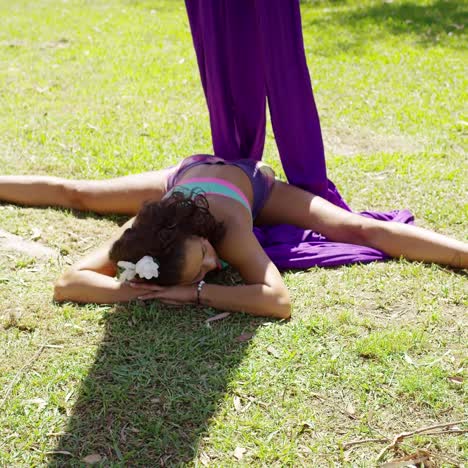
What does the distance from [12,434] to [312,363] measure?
A: 1.20m

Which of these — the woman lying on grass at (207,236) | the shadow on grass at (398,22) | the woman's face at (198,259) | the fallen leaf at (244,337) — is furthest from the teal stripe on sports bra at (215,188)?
the shadow on grass at (398,22)

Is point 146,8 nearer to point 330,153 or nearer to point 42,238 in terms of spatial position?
point 330,153

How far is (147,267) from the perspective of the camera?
312cm

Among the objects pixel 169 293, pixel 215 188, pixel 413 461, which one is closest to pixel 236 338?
pixel 169 293

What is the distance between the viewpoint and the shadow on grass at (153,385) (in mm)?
2613

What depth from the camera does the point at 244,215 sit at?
3.55 m

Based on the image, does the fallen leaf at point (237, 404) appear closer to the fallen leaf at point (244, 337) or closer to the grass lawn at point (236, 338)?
the grass lawn at point (236, 338)

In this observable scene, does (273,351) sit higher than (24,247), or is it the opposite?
(24,247)

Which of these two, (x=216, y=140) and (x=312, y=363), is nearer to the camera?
(x=312, y=363)

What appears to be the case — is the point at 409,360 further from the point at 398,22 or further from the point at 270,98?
the point at 398,22

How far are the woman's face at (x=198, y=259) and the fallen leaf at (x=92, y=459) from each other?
94cm

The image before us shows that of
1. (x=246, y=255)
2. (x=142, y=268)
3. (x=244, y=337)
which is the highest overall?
(x=142, y=268)

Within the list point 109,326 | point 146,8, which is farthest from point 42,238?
point 146,8

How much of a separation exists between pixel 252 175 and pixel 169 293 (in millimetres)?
920
